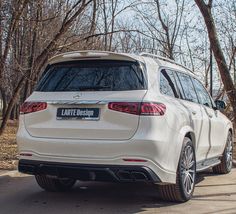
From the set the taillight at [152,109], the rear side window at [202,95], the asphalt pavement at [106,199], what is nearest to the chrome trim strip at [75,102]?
the taillight at [152,109]

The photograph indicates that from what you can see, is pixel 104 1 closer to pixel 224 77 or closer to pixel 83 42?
pixel 83 42

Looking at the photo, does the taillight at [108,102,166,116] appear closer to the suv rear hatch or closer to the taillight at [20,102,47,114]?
the suv rear hatch

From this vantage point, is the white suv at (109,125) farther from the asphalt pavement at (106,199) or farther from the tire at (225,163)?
the tire at (225,163)

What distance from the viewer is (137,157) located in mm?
5441

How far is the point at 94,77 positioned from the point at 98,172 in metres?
1.19

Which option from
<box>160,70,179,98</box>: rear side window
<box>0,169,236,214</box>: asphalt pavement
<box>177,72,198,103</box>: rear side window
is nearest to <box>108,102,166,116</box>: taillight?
<box>160,70,179,98</box>: rear side window

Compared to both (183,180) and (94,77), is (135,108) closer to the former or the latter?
(94,77)

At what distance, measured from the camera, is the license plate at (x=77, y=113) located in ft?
18.5

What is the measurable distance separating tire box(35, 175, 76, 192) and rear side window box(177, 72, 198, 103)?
213cm

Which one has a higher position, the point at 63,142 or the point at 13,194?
the point at 63,142

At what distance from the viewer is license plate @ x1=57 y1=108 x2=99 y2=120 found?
18.5 feet

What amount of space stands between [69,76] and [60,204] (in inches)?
64.4

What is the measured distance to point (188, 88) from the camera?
24.0 feet

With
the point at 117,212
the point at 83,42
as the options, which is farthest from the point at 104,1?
the point at 117,212
